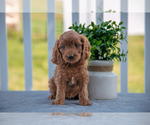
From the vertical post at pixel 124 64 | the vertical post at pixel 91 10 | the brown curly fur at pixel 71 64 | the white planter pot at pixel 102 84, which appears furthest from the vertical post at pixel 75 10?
the brown curly fur at pixel 71 64

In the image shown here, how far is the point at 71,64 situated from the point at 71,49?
14 centimetres

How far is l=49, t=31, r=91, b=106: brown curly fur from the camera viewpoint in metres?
1.21

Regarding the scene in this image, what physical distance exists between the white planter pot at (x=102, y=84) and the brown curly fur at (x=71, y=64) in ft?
0.59

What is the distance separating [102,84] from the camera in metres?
1.50

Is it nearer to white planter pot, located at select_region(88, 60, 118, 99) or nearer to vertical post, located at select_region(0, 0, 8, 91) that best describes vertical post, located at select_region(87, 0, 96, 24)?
white planter pot, located at select_region(88, 60, 118, 99)

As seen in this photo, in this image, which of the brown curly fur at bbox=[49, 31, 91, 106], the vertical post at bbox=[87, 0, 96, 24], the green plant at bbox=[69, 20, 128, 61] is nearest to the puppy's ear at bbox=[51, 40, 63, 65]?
the brown curly fur at bbox=[49, 31, 91, 106]

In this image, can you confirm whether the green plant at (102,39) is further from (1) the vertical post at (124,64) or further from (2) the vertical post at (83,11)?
(1) the vertical post at (124,64)

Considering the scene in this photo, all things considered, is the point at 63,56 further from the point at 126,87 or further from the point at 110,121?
the point at 126,87

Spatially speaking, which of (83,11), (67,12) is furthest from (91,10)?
(67,12)

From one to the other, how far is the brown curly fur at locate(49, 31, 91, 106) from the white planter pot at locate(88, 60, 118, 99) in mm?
180

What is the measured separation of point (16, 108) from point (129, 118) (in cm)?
66

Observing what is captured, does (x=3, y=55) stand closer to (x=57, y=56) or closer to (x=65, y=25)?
(x=65, y=25)

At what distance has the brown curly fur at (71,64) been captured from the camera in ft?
3.96

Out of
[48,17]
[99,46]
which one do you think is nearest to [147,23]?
[99,46]
